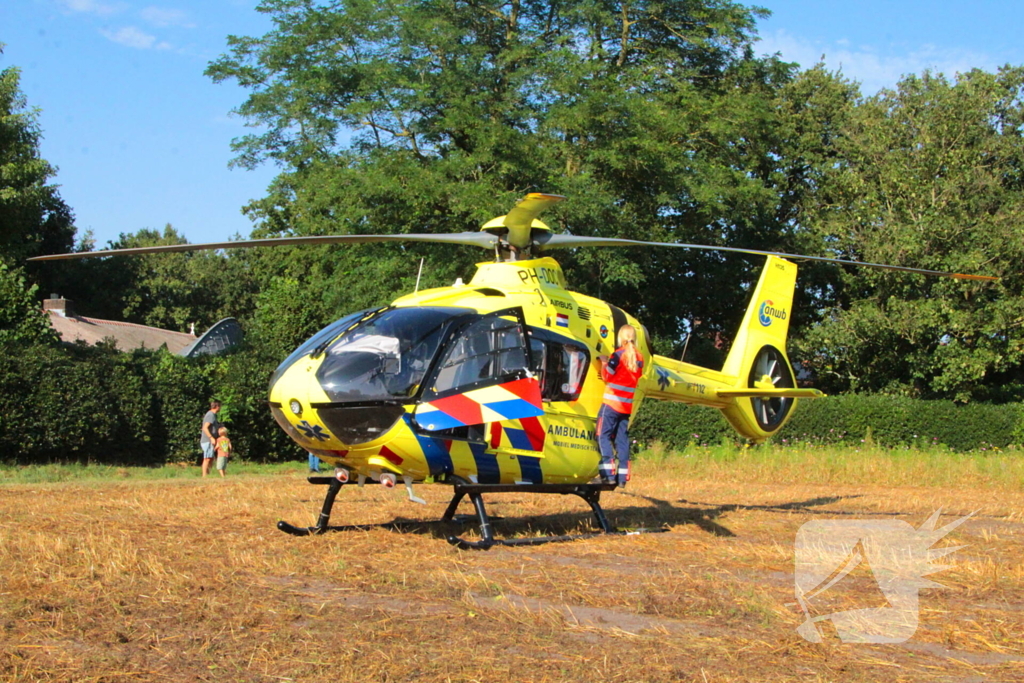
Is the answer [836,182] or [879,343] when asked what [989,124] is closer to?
[836,182]

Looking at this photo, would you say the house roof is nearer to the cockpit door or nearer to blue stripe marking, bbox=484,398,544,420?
the cockpit door

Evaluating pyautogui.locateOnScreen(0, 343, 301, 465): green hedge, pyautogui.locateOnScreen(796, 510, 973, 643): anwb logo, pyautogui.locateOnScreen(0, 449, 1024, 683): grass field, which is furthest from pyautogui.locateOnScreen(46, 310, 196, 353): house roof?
pyautogui.locateOnScreen(796, 510, 973, 643): anwb logo

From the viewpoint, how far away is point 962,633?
5.56m

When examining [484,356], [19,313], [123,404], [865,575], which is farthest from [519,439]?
[19,313]

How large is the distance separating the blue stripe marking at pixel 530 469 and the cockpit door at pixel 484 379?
1.62 feet

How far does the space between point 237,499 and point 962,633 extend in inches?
333

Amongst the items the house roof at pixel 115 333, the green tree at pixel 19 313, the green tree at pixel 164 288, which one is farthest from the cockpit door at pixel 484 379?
the green tree at pixel 164 288

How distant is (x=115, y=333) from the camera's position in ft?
132

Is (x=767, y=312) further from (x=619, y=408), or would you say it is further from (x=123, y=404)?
(x=123, y=404)

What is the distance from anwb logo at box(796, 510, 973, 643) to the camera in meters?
5.75

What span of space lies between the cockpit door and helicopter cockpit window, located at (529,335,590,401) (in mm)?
283

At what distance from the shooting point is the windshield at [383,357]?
7797 millimetres

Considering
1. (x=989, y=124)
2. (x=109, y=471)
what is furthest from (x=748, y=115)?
(x=109, y=471)

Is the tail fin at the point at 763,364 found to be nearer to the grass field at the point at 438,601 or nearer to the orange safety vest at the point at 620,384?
the grass field at the point at 438,601
